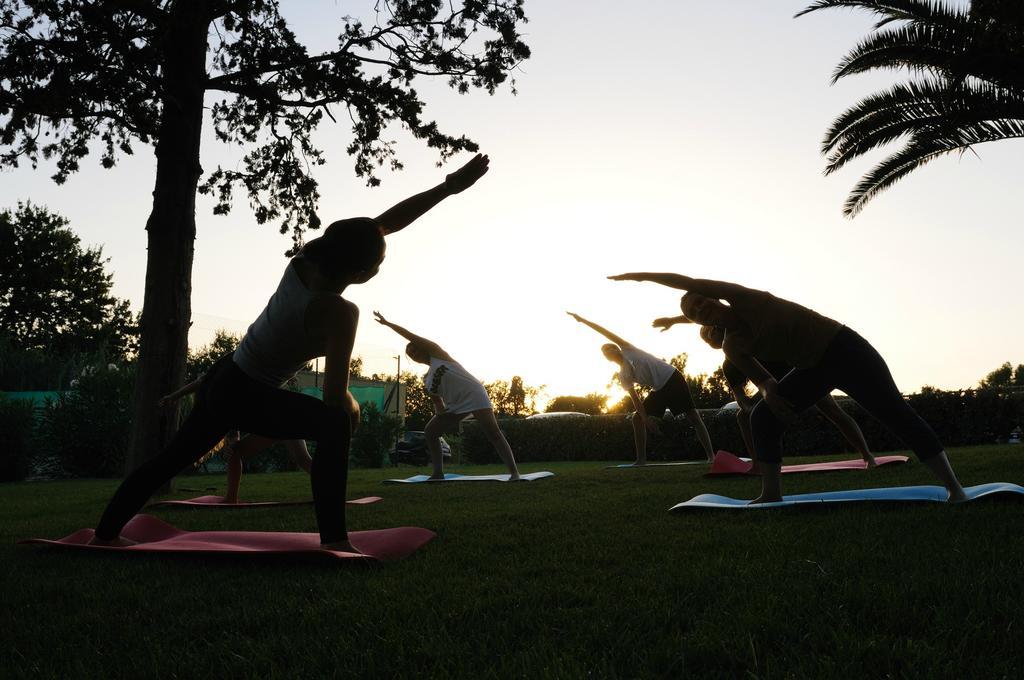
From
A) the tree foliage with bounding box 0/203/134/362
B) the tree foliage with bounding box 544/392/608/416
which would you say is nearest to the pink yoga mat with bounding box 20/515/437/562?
the tree foliage with bounding box 0/203/134/362

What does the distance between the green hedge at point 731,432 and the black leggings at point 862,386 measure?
30.2ft

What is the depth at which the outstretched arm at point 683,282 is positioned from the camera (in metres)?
4.45

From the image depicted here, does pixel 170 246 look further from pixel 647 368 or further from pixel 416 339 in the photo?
pixel 647 368

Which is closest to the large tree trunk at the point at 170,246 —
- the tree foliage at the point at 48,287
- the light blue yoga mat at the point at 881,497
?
the light blue yoga mat at the point at 881,497

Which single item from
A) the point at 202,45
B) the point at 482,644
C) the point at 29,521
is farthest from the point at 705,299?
the point at 202,45

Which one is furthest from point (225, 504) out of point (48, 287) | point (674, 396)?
point (48, 287)

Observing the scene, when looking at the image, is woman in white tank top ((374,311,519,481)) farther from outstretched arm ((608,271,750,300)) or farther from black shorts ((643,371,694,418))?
outstretched arm ((608,271,750,300))

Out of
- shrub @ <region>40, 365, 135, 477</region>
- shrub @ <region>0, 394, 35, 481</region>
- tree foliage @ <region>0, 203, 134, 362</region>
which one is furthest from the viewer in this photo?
tree foliage @ <region>0, 203, 134, 362</region>

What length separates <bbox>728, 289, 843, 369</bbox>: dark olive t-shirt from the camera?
4.55 m

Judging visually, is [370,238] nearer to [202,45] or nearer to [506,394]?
[202,45]

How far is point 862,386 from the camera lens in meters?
4.44

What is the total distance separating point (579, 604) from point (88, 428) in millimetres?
14508

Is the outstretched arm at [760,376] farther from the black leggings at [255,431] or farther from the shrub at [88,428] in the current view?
the shrub at [88,428]

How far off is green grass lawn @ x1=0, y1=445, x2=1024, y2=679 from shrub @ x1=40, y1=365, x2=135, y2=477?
435 inches
